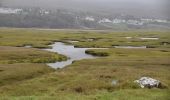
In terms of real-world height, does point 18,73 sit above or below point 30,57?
above

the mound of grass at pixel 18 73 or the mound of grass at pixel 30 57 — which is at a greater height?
the mound of grass at pixel 18 73

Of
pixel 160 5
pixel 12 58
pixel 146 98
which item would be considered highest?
pixel 160 5

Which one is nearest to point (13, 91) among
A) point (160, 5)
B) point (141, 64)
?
point (160, 5)

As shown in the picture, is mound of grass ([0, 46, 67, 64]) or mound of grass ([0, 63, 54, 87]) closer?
mound of grass ([0, 63, 54, 87])

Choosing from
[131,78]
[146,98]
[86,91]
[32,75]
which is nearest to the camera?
[146,98]

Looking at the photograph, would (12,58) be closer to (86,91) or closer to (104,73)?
(104,73)

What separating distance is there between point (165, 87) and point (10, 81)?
1814 centimetres

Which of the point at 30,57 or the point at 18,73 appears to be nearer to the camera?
the point at 18,73

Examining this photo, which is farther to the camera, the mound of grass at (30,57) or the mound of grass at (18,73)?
the mound of grass at (30,57)

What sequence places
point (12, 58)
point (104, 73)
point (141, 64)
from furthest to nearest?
point (12, 58)
point (141, 64)
point (104, 73)

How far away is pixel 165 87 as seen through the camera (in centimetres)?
3878

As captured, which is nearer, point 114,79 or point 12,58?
point 114,79

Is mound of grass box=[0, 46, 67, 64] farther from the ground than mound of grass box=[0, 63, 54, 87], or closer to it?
closer to it

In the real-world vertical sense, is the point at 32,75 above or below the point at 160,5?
below
